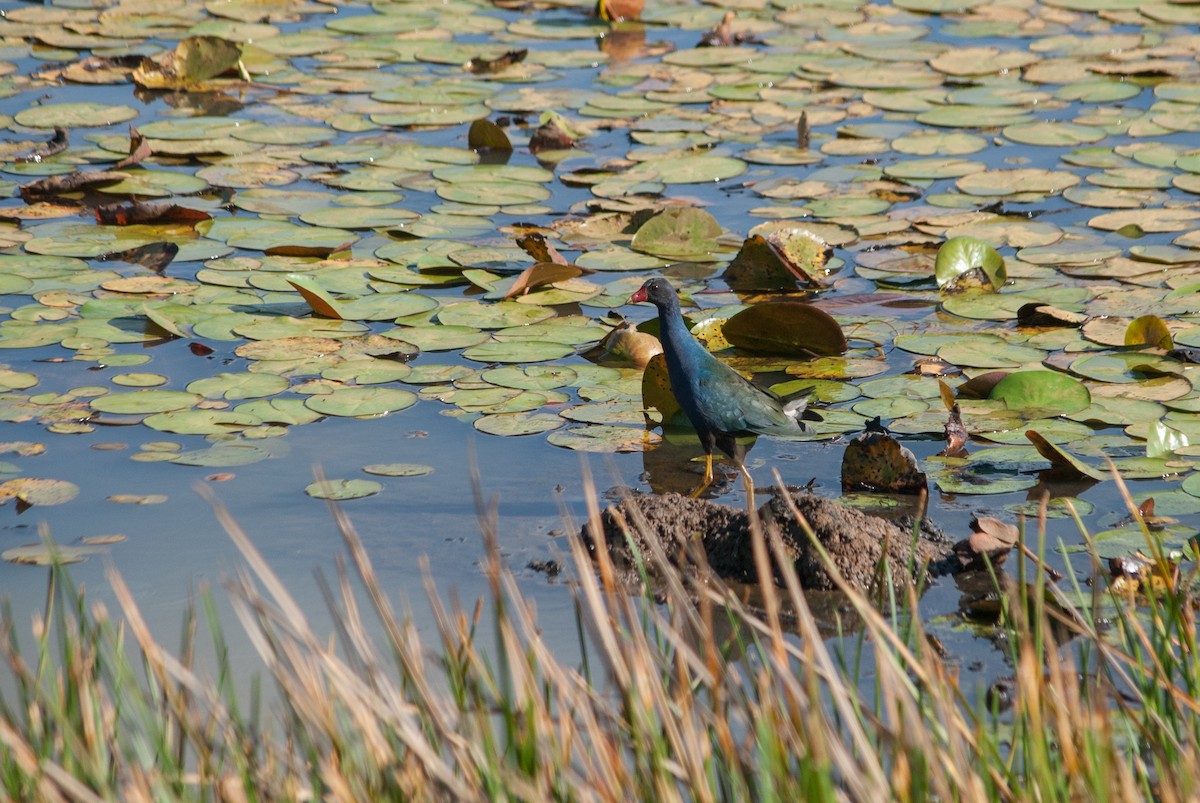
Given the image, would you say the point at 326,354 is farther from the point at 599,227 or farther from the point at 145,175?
the point at 145,175

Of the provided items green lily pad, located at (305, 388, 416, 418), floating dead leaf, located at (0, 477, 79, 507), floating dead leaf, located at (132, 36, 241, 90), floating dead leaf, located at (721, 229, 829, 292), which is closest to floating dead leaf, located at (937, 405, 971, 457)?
floating dead leaf, located at (721, 229, 829, 292)

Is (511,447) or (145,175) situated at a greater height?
(145,175)

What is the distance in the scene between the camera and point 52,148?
6.86m

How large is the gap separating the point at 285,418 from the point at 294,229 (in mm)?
1748

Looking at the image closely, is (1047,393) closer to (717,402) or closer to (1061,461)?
(1061,461)

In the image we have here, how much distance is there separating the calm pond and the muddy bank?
0.16 meters

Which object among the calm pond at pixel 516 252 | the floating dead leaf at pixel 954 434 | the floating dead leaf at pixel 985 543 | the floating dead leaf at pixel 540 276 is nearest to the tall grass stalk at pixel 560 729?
the calm pond at pixel 516 252

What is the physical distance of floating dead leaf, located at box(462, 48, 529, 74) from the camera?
8.27m

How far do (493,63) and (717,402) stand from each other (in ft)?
15.0

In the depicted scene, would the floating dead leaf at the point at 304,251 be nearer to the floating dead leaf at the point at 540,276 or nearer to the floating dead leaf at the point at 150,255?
the floating dead leaf at the point at 150,255

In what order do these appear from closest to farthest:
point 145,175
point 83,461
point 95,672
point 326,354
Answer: point 95,672 → point 83,461 → point 326,354 → point 145,175

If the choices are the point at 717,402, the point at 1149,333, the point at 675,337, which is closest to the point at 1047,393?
the point at 1149,333

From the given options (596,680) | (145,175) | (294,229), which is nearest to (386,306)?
(294,229)

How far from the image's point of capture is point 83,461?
4242 millimetres
